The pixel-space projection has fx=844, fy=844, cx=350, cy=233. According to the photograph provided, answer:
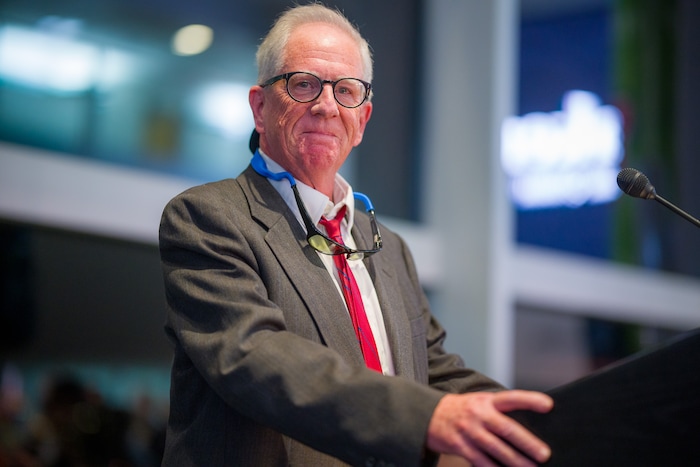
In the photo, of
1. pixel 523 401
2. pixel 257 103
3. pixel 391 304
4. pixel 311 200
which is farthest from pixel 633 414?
pixel 257 103

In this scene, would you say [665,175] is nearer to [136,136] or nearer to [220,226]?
[136,136]

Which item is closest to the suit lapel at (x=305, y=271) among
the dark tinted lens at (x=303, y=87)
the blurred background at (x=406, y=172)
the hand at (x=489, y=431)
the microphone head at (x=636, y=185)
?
the dark tinted lens at (x=303, y=87)

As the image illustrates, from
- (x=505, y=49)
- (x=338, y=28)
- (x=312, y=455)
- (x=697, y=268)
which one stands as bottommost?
(x=697, y=268)

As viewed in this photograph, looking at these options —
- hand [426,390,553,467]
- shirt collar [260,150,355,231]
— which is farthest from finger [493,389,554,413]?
shirt collar [260,150,355,231]

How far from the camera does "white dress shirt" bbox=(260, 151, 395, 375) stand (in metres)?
1.70

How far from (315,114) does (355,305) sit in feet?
1.34

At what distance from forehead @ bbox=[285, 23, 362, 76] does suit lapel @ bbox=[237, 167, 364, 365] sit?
0.94 feet

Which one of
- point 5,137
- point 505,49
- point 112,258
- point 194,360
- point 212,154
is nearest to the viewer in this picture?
point 194,360

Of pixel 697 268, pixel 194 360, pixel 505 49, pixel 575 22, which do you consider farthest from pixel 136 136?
pixel 697 268

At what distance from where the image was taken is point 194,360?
139cm

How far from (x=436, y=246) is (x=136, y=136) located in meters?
2.20

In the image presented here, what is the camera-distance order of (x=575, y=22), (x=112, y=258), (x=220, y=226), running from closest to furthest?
(x=220, y=226)
(x=112, y=258)
(x=575, y=22)

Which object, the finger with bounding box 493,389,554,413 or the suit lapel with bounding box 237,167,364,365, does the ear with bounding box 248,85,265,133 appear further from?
the finger with bounding box 493,389,554,413

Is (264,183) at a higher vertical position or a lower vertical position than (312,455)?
higher
